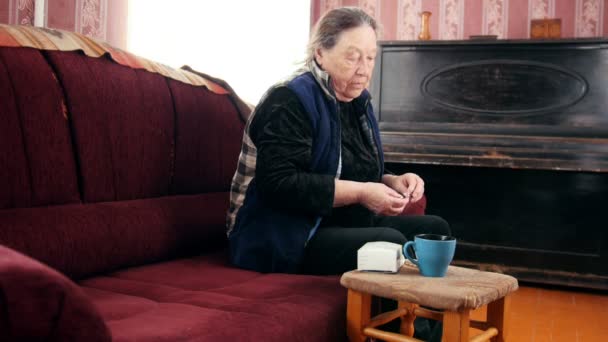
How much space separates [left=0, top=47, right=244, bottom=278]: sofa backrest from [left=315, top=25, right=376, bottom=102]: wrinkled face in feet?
1.56

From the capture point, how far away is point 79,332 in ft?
2.08

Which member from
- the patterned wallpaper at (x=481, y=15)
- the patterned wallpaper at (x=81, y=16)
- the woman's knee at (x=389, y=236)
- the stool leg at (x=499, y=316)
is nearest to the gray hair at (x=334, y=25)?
the woman's knee at (x=389, y=236)

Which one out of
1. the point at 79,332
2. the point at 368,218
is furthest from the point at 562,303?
the point at 79,332

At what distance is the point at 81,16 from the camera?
Answer: 2.27 meters

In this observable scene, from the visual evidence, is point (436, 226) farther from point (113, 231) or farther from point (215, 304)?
point (113, 231)

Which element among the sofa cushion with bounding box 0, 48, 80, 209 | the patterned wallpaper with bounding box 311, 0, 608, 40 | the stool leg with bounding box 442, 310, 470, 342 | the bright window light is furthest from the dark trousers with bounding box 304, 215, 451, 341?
the patterned wallpaper with bounding box 311, 0, 608, 40

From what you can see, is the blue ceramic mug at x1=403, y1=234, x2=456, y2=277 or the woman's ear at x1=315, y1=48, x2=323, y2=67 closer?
the blue ceramic mug at x1=403, y1=234, x2=456, y2=277

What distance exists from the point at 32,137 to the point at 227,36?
1.97m

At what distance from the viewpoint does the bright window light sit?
2.63 meters


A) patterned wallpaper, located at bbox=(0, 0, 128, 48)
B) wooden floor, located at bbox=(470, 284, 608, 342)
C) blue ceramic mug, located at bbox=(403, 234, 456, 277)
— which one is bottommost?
wooden floor, located at bbox=(470, 284, 608, 342)

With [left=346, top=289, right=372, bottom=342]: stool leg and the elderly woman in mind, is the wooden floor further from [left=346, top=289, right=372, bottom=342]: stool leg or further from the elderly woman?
[left=346, top=289, right=372, bottom=342]: stool leg

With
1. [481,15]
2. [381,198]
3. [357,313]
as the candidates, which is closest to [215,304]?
[357,313]

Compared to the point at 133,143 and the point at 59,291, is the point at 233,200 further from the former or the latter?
the point at 59,291

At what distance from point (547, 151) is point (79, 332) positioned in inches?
110
